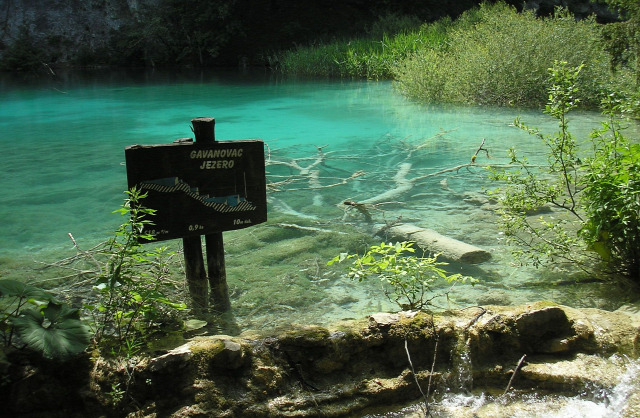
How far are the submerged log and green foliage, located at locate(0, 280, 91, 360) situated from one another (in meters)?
3.22

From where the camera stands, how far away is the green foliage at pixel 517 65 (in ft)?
46.2

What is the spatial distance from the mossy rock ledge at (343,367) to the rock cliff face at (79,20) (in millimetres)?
33263

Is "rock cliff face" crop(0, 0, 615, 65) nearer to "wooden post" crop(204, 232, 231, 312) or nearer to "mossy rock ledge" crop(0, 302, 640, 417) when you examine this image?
"wooden post" crop(204, 232, 231, 312)

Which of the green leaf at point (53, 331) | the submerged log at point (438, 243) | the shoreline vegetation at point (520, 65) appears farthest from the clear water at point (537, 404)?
the shoreline vegetation at point (520, 65)

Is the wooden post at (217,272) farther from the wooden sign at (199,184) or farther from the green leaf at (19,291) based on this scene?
the green leaf at (19,291)

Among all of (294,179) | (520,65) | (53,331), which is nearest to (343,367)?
(53,331)

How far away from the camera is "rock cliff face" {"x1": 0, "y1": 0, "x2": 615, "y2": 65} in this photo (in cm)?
3469

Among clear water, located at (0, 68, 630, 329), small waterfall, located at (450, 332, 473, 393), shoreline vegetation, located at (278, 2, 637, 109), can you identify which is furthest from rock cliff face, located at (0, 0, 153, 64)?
small waterfall, located at (450, 332, 473, 393)

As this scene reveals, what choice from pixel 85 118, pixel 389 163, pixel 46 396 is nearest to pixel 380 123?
pixel 389 163

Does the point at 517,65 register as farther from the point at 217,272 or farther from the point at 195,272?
the point at 195,272

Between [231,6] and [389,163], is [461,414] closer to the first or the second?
[389,163]

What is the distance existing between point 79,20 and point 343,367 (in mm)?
37407

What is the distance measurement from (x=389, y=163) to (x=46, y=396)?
7576 mm

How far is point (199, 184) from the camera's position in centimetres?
413
